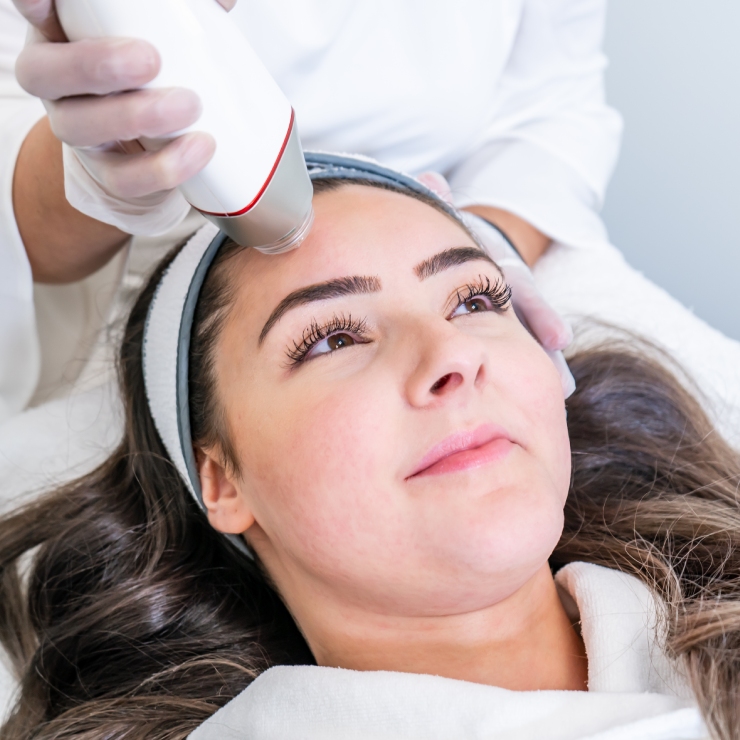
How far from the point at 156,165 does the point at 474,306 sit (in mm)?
511

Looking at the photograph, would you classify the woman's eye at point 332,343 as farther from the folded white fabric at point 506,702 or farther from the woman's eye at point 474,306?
the folded white fabric at point 506,702

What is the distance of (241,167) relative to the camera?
740 millimetres

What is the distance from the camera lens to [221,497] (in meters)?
1.10

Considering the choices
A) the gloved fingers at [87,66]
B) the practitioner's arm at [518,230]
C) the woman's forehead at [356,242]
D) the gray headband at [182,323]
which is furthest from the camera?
the practitioner's arm at [518,230]

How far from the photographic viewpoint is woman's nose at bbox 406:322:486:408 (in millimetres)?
883

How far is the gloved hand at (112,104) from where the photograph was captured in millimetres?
674

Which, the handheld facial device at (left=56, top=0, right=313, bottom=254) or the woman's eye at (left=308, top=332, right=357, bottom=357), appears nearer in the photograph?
the handheld facial device at (left=56, top=0, right=313, bottom=254)

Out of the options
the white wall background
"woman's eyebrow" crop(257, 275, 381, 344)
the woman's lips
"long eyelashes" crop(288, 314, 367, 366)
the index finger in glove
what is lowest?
the white wall background

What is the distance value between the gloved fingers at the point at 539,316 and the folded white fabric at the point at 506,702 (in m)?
0.36

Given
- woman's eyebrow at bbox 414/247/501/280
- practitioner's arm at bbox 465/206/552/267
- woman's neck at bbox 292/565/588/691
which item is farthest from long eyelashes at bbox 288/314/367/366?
practitioner's arm at bbox 465/206/552/267

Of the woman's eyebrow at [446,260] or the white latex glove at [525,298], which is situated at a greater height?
the woman's eyebrow at [446,260]

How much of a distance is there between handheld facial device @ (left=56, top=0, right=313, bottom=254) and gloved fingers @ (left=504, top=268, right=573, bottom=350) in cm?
54

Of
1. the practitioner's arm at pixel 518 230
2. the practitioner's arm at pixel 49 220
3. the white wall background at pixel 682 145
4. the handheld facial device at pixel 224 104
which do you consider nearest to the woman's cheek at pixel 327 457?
the handheld facial device at pixel 224 104

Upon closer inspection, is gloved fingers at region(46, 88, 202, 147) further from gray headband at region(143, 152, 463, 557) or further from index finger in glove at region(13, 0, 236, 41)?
gray headband at region(143, 152, 463, 557)
